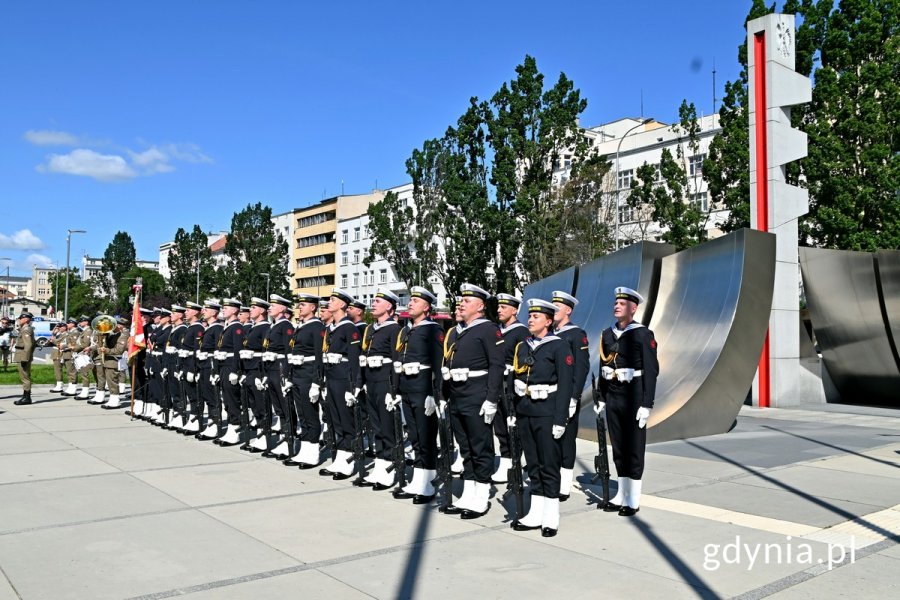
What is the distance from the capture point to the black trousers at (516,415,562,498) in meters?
6.32

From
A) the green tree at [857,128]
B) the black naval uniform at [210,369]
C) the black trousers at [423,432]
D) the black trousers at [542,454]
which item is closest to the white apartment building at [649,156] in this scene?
the green tree at [857,128]

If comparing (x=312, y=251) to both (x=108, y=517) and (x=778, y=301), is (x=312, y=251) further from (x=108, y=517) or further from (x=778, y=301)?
(x=108, y=517)

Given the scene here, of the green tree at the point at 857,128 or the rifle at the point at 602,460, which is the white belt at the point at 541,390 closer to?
the rifle at the point at 602,460

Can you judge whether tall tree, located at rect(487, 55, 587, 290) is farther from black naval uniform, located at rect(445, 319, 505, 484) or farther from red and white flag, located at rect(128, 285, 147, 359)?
black naval uniform, located at rect(445, 319, 505, 484)

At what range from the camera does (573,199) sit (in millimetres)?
34625

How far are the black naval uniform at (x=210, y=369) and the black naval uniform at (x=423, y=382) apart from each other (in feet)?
15.1

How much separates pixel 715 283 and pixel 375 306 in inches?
276

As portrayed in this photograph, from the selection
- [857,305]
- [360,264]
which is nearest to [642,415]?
[857,305]

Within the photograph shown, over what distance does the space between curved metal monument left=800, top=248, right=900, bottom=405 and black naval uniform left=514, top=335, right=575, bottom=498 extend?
40.7 ft

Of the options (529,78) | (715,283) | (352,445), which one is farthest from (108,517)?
(529,78)

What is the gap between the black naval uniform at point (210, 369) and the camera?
452 inches

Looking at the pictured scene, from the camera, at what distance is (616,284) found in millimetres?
14750

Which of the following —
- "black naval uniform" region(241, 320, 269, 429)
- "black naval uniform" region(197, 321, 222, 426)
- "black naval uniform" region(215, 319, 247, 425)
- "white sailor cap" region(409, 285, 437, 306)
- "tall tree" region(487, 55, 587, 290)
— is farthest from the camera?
"tall tree" region(487, 55, 587, 290)

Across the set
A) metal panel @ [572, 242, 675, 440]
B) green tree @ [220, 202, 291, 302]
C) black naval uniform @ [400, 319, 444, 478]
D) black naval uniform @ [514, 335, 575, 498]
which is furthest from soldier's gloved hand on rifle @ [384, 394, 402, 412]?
green tree @ [220, 202, 291, 302]
